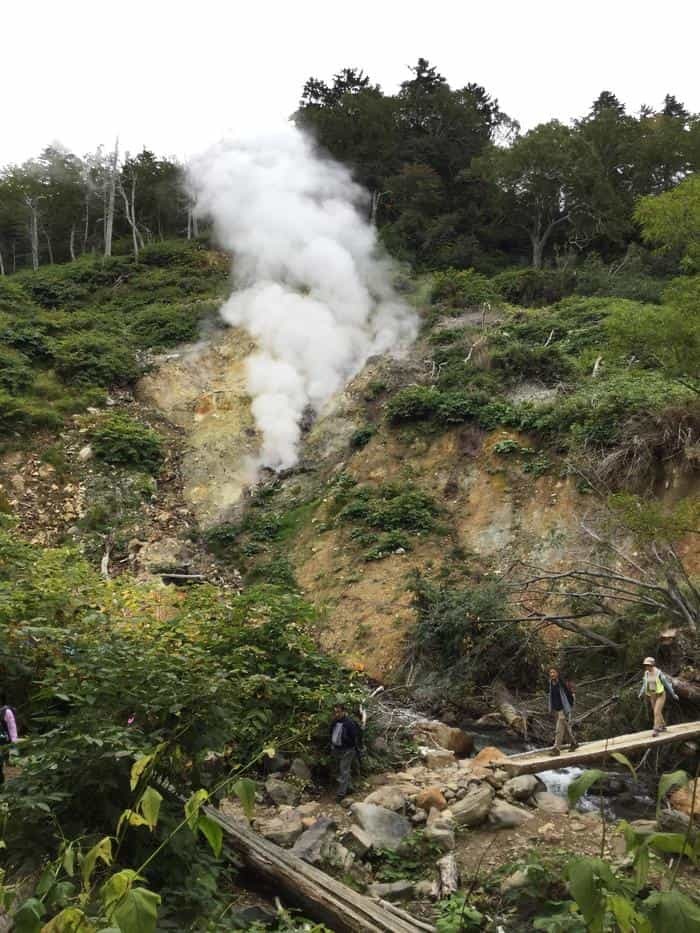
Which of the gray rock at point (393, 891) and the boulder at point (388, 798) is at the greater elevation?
the gray rock at point (393, 891)

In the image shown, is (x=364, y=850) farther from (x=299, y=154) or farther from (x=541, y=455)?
(x=299, y=154)

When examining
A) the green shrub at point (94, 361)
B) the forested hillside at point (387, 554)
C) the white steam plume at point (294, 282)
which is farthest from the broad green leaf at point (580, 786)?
the green shrub at point (94, 361)

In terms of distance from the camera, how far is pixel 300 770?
24.4 ft

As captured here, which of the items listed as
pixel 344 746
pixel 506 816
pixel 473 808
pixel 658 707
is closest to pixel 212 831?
pixel 473 808

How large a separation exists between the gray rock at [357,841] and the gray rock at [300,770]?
138 cm

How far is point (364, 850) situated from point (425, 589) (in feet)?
22.5

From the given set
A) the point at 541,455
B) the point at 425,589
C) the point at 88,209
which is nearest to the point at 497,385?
the point at 541,455

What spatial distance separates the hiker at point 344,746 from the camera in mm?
7258

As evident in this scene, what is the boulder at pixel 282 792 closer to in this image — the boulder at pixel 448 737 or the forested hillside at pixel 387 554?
the forested hillside at pixel 387 554

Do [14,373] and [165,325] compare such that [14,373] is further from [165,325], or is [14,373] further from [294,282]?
[294,282]

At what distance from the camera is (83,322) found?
23953 millimetres

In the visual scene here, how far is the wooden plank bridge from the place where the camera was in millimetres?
7305

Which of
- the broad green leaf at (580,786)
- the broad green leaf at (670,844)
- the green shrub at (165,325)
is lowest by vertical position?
the broad green leaf at (670,844)

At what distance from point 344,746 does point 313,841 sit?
1746 millimetres
